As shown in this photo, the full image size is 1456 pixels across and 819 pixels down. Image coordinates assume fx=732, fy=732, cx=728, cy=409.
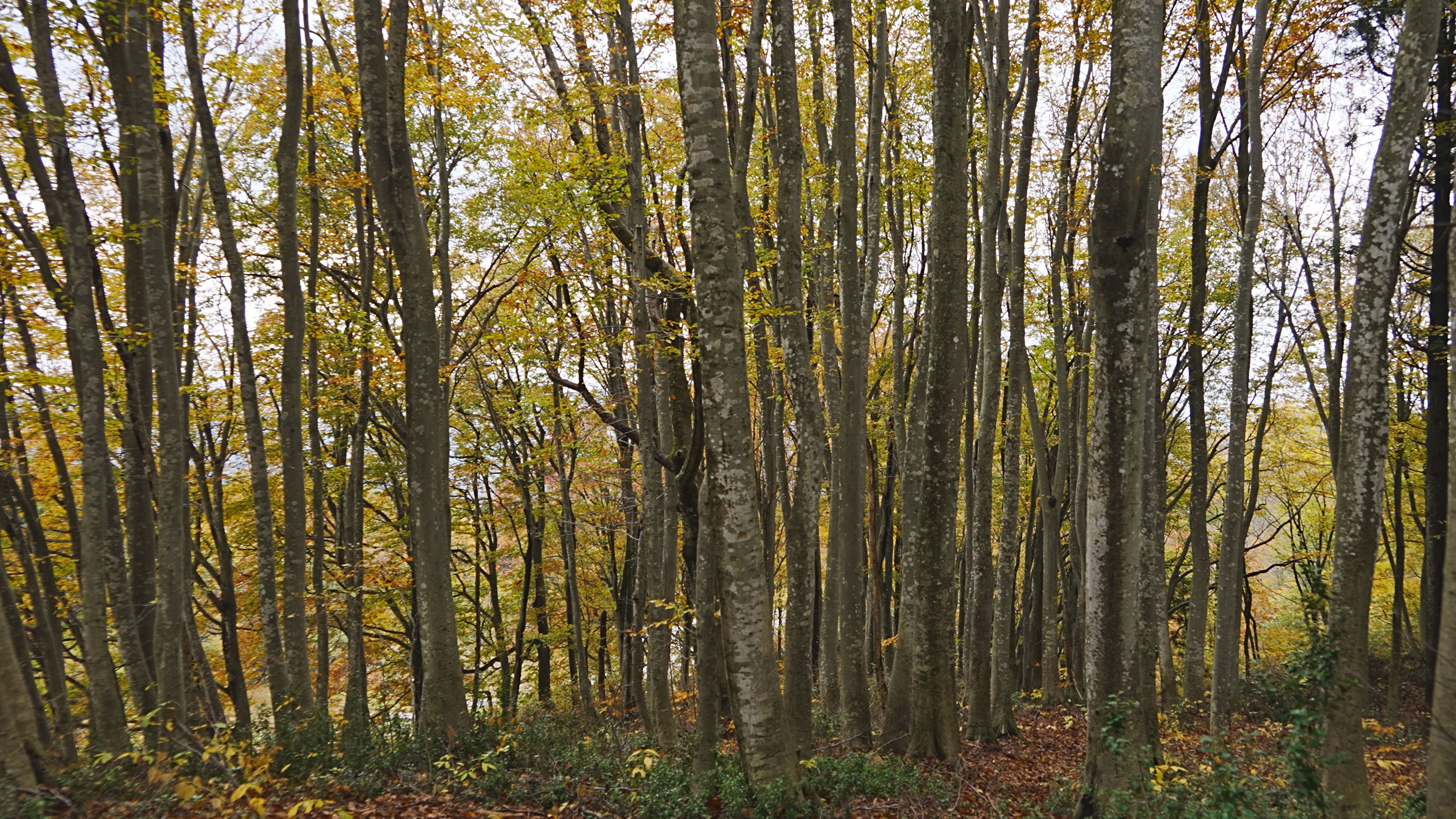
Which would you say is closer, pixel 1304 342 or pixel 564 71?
pixel 564 71

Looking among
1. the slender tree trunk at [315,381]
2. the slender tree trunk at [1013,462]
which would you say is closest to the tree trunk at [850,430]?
the slender tree trunk at [1013,462]

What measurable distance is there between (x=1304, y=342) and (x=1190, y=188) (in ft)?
13.7

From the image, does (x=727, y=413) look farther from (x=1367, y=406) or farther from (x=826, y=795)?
(x=1367, y=406)

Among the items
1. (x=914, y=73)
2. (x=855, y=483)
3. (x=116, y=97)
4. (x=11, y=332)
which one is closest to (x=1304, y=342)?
(x=914, y=73)

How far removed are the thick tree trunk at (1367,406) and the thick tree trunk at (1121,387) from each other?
6.97 ft

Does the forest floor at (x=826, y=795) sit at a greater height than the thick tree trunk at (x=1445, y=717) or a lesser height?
lesser

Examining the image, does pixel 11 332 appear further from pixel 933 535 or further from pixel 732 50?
pixel 933 535

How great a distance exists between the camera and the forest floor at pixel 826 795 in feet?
15.7

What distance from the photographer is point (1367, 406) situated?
6.39 m

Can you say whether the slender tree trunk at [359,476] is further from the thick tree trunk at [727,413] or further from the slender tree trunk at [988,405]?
the slender tree trunk at [988,405]

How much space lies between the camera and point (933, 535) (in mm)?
7227

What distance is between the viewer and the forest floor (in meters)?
4.77

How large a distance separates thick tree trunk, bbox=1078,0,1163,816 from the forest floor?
53 cm

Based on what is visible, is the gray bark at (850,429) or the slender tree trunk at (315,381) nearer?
the gray bark at (850,429)
